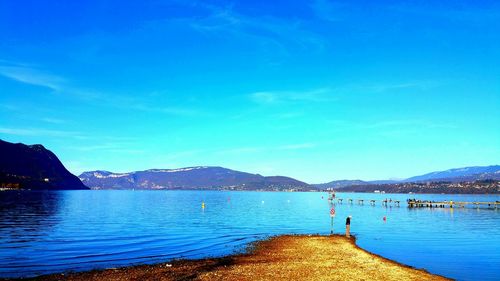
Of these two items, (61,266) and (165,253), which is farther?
(165,253)

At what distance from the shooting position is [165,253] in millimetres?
40250

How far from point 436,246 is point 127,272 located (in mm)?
35683

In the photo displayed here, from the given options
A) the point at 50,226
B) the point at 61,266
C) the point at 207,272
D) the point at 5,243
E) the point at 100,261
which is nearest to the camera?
the point at 207,272

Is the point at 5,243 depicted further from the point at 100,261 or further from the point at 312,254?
the point at 312,254

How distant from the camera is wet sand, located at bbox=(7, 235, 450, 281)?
27094mm

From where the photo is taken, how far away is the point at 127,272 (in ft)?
95.1

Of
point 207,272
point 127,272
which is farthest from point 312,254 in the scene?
point 127,272

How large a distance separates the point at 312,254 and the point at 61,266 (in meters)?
22.1

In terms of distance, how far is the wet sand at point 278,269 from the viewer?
27.1 metres

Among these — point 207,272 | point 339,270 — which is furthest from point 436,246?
point 207,272

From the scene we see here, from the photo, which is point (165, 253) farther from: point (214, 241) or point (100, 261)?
point (214, 241)

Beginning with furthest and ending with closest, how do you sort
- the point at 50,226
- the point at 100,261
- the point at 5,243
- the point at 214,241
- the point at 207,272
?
the point at 50,226 → the point at 214,241 → the point at 5,243 → the point at 100,261 → the point at 207,272

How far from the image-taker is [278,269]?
1173 inches

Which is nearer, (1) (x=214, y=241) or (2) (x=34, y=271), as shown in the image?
(2) (x=34, y=271)
